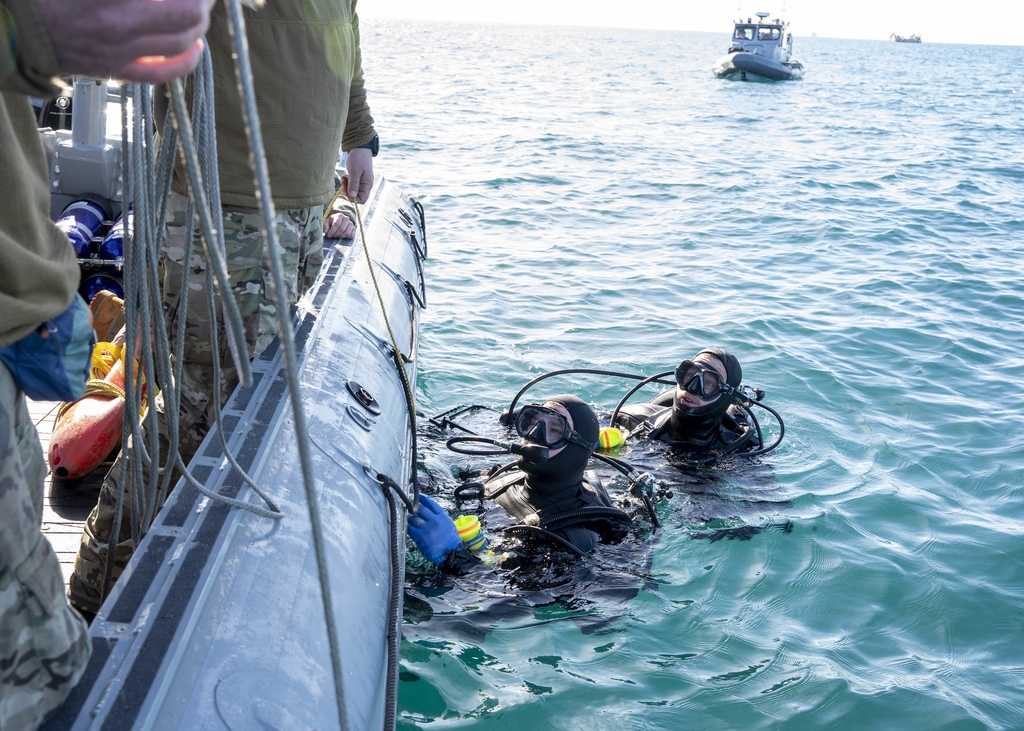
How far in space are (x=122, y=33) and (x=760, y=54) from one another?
39316mm

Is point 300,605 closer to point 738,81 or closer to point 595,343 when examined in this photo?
point 595,343

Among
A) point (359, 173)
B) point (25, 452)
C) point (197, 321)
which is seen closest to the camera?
point (25, 452)

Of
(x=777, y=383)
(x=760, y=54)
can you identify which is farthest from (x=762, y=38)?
(x=777, y=383)

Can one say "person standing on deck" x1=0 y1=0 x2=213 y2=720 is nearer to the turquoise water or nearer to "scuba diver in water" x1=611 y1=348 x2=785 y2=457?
the turquoise water

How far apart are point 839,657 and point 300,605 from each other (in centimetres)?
248

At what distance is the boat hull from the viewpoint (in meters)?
34.6

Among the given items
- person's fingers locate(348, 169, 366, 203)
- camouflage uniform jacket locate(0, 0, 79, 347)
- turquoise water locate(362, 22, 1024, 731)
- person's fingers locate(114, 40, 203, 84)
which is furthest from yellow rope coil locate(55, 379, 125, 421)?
person's fingers locate(114, 40, 203, 84)

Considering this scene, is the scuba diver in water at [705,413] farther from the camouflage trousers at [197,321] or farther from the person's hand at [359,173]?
the camouflage trousers at [197,321]

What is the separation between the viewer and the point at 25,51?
1.05 metres

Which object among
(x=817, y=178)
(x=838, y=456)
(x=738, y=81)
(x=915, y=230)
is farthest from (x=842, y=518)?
(x=738, y=81)

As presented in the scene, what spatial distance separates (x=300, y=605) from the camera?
2.08m

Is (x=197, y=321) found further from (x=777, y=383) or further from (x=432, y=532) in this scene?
(x=777, y=383)

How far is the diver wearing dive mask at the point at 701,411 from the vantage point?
179 inches

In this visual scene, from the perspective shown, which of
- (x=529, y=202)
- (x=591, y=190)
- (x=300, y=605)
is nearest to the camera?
(x=300, y=605)
